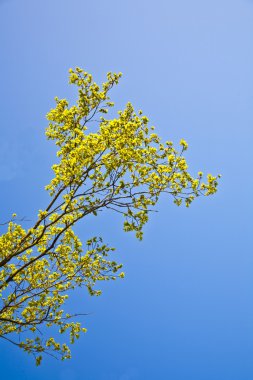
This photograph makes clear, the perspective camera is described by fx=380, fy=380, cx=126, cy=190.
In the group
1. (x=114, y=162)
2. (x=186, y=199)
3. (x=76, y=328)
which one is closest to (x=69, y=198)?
(x=114, y=162)

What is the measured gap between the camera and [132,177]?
15.1 metres

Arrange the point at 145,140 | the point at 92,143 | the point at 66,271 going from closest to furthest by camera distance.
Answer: the point at 92,143 < the point at 145,140 < the point at 66,271

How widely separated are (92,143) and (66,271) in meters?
5.99

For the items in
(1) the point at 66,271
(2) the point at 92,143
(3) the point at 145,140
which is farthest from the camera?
(1) the point at 66,271

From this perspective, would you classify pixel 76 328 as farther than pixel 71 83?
No

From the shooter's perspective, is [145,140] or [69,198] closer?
[69,198]

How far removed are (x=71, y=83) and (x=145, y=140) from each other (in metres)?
4.81

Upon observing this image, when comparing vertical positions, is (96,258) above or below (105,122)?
→ below

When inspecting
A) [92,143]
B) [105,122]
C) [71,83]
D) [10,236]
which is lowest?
[10,236]

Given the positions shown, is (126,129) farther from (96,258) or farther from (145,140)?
(96,258)

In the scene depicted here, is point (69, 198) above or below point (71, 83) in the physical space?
below

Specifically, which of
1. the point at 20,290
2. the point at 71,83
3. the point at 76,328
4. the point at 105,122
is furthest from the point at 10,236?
the point at 71,83

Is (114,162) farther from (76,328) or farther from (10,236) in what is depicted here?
(76,328)

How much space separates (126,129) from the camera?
15.0m
